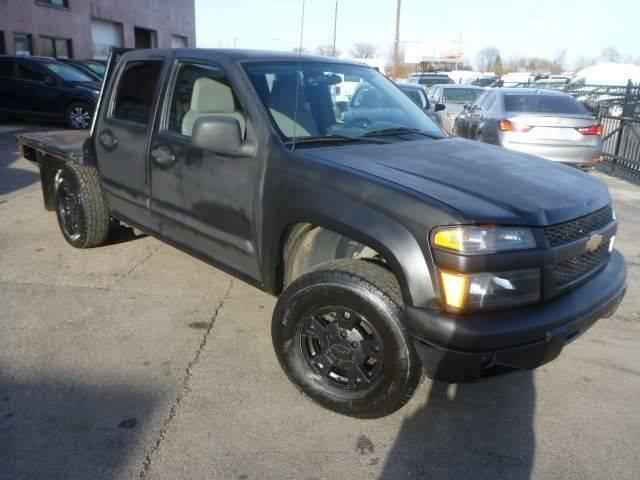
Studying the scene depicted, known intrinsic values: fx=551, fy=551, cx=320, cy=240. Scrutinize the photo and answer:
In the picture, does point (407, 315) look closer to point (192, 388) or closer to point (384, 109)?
point (192, 388)

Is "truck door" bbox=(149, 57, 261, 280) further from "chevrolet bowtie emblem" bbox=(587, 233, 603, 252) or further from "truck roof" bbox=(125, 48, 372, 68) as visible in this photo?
"chevrolet bowtie emblem" bbox=(587, 233, 603, 252)

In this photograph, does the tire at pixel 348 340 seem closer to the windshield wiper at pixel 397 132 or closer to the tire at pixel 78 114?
the windshield wiper at pixel 397 132

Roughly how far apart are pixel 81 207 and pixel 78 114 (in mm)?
9388

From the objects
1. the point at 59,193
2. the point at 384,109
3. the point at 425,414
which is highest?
the point at 384,109

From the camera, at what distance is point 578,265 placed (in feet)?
8.81

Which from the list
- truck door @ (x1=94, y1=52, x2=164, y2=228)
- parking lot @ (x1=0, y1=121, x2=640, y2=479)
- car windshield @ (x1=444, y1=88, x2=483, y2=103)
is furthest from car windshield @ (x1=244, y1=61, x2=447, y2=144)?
car windshield @ (x1=444, y1=88, x2=483, y2=103)

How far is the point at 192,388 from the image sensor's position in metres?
3.04

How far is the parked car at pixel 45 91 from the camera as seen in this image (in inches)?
513

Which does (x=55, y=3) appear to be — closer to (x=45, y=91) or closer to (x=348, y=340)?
(x=45, y=91)

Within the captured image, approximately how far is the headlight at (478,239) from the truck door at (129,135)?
8.10 feet

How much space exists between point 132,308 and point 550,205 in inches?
114

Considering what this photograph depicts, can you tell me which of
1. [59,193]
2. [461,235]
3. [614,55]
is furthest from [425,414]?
[614,55]

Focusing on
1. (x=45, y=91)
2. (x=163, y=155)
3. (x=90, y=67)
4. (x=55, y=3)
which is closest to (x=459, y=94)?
(x=90, y=67)

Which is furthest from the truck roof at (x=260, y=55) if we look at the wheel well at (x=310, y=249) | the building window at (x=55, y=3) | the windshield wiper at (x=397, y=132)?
the building window at (x=55, y=3)
